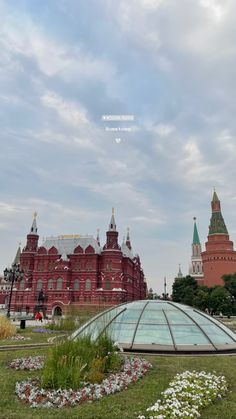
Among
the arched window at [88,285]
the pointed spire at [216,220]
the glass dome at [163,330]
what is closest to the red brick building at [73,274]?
the arched window at [88,285]

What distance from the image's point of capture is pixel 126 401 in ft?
19.4

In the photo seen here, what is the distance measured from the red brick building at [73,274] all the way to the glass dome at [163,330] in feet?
131

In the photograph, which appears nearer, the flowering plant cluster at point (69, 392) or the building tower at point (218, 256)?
the flowering plant cluster at point (69, 392)

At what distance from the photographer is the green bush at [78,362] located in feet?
21.2

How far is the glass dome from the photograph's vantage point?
10.8 meters

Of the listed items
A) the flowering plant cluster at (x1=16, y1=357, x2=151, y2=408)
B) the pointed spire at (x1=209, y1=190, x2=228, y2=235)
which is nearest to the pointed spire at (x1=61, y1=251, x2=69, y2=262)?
the pointed spire at (x1=209, y1=190, x2=228, y2=235)

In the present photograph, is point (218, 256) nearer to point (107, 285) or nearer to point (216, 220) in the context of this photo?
point (216, 220)

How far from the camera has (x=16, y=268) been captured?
99.3 ft

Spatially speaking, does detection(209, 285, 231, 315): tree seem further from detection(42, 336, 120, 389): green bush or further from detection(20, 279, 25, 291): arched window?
detection(42, 336, 120, 389): green bush

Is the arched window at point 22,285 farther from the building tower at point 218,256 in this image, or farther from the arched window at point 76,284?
the building tower at point 218,256

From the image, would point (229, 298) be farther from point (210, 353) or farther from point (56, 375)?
point (56, 375)

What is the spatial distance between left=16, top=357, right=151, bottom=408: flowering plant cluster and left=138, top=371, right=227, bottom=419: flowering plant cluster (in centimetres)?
106

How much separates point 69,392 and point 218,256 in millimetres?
75986

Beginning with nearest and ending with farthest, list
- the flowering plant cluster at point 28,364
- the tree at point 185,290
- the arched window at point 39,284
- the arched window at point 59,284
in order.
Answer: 1. the flowering plant cluster at point 28,364
2. the arched window at point 59,284
3. the arched window at point 39,284
4. the tree at point 185,290
